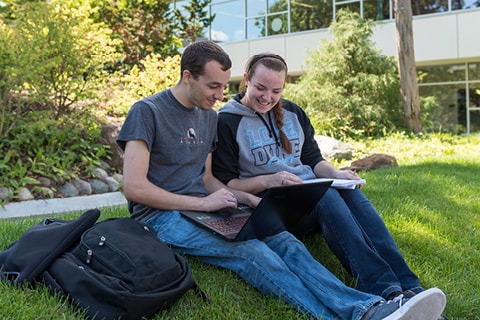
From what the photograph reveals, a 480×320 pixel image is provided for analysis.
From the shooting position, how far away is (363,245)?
2.95 metres

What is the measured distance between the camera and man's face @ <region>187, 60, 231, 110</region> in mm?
3117

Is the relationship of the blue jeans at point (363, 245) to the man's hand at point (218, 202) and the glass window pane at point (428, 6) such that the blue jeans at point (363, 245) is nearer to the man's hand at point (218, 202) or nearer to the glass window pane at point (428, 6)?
the man's hand at point (218, 202)

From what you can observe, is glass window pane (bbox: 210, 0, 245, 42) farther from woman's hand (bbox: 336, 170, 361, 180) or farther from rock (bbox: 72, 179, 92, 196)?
woman's hand (bbox: 336, 170, 361, 180)

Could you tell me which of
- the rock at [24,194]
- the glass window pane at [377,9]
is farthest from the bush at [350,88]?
the rock at [24,194]

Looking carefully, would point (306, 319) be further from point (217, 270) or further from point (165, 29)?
point (165, 29)

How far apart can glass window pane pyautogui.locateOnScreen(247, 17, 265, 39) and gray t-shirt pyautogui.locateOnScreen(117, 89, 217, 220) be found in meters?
18.0

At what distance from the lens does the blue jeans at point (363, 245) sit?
2.90 meters

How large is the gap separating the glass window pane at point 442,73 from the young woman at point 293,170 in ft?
48.6

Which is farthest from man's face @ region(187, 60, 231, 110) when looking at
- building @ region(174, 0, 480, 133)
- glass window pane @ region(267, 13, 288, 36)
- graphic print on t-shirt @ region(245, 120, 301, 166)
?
glass window pane @ region(267, 13, 288, 36)

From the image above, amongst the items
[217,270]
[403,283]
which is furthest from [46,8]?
[403,283]

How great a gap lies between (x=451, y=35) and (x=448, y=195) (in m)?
12.6

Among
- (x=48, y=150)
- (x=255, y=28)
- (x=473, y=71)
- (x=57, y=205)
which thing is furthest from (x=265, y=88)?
Answer: (x=255, y=28)

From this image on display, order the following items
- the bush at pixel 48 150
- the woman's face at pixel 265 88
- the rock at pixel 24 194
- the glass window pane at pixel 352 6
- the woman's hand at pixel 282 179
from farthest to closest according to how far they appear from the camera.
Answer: the glass window pane at pixel 352 6
the bush at pixel 48 150
the rock at pixel 24 194
the woman's face at pixel 265 88
the woman's hand at pixel 282 179

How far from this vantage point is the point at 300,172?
368 cm
